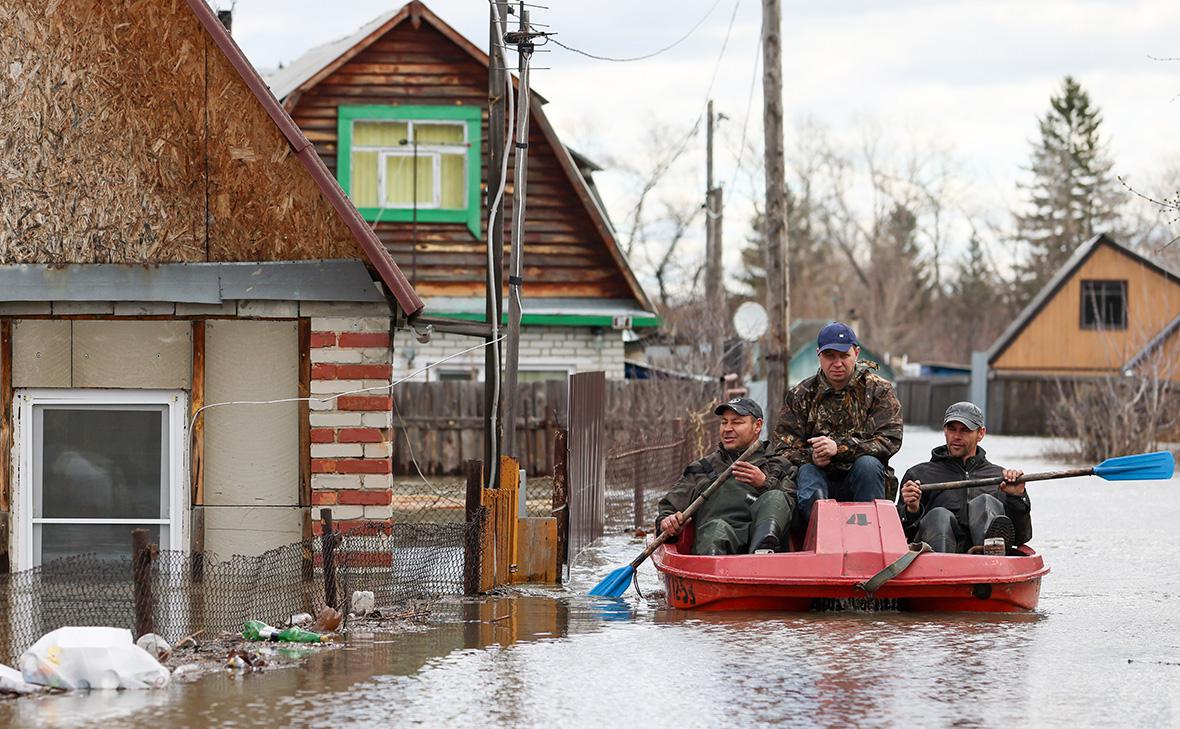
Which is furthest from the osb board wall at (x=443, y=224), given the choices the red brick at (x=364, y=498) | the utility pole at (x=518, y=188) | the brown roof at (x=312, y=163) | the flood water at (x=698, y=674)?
the flood water at (x=698, y=674)

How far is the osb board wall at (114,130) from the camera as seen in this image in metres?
14.7

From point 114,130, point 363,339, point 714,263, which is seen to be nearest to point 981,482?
point 363,339

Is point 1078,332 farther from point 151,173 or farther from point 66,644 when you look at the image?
point 66,644

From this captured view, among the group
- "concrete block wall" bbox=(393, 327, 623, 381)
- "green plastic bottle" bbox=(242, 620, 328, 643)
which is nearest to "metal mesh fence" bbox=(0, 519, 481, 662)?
"green plastic bottle" bbox=(242, 620, 328, 643)

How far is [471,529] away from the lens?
45.2ft

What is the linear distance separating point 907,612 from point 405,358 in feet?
56.4

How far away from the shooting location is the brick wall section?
15.0 meters

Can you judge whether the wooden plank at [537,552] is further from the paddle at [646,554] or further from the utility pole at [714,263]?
the utility pole at [714,263]

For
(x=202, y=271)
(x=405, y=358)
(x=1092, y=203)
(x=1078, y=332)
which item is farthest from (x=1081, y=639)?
(x=1092, y=203)

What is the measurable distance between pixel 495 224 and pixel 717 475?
161 inches

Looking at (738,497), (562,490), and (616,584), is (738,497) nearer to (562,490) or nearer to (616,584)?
(616,584)

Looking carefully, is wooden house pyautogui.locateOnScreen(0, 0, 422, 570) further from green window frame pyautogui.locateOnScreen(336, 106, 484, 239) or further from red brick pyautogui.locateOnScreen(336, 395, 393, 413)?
green window frame pyautogui.locateOnScreen(336, 106, 484, 239)

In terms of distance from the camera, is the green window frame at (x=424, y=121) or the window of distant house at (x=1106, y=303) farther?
the window of distant house at (x=1106, y=303)

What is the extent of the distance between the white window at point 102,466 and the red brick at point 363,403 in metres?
1.30
